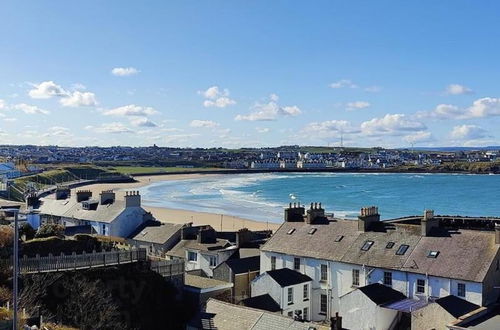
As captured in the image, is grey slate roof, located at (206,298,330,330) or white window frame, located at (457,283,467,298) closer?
grey slate roof, located at (206,298,330,330)

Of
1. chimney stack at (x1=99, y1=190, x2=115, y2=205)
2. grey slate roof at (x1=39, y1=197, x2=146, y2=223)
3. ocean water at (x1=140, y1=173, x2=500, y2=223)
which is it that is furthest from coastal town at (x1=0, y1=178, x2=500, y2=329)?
ocean water at (x1=140, y1=173, x2=500, y2=223)

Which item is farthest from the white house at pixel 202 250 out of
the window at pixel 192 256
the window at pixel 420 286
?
the window at pixel 420 286

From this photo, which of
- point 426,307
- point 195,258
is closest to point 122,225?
point 195,258

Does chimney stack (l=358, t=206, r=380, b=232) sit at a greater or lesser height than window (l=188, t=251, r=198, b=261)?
greater

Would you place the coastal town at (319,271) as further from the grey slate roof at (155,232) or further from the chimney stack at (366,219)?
the grey slate roof at (155,232)

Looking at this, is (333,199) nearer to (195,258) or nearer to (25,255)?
(195,258)

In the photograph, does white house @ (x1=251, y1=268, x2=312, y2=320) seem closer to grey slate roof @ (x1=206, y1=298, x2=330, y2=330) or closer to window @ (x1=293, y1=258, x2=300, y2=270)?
window @ (x1=293, y1=258, x2=300, y2=270)
